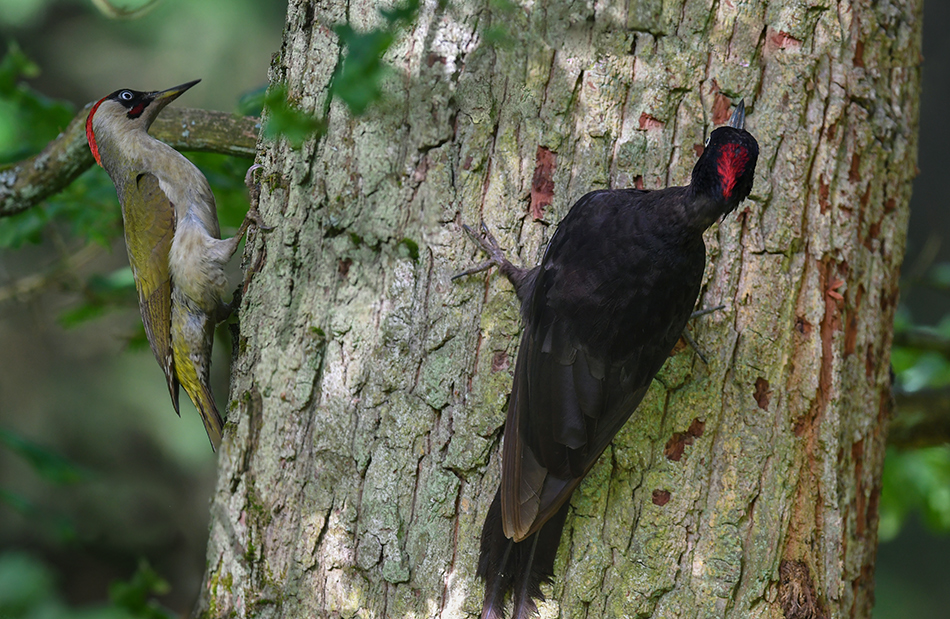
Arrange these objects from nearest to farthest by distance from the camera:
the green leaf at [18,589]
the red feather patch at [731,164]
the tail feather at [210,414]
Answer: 1. the red feather patch at [731,164]
2. the tail feather at [210,414]
3. the green leaf at [18,589]

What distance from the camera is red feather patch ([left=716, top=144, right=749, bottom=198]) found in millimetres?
1766

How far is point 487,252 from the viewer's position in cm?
197

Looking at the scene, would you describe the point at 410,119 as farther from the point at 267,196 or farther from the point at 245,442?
the point at 245,442

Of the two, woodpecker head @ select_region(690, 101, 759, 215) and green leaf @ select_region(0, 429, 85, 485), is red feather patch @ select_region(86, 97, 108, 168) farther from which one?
woodpecker head @ select_region(690, 101, 759, 215)

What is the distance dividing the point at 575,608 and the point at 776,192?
1207 millimetres

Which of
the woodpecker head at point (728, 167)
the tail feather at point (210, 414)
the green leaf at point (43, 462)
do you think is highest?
the woodpecker head at point (728, 167)

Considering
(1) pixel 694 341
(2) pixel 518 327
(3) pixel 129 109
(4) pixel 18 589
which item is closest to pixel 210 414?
(4) pixel 18 589

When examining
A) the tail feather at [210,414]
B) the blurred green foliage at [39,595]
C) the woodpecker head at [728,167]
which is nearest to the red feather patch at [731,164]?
the woodpecker head at [728,167]

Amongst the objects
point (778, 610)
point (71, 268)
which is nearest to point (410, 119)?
point (778, 610)

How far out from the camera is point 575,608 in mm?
1864

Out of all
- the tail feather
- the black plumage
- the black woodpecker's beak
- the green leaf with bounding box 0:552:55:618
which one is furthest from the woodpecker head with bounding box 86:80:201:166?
the black plumage

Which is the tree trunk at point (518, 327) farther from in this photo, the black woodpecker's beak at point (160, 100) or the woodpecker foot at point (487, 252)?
the black woodpecker's beak at point (160, 100)

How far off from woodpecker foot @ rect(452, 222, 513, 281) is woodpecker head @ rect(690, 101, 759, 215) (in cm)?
52

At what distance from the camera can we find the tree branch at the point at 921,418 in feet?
11.2
